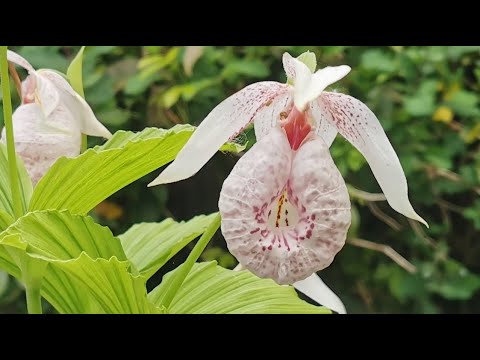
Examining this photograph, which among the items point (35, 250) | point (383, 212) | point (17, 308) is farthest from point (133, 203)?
point (35, 250)

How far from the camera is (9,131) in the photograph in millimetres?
647

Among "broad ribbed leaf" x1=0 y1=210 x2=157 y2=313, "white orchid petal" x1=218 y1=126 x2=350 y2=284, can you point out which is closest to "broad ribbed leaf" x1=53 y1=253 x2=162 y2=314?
"broad ribbed leaf" x1=0 y1=210 x2=157 y2=313

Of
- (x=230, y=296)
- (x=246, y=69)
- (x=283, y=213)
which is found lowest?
(x=230, y=296)

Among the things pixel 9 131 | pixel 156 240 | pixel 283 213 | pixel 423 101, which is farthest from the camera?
pixel 423 101

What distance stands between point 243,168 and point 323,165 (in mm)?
55

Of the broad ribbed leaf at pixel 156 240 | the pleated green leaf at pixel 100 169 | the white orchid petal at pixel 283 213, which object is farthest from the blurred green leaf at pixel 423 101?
the white orchid petal at pixel 283 213

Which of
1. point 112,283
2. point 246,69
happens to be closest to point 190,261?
point 112,283

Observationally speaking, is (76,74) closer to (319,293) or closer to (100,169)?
(100,169)

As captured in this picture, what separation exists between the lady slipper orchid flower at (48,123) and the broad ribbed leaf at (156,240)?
12 centimetres

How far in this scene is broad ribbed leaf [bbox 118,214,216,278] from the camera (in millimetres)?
752

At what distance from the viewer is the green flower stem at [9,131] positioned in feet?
2.11

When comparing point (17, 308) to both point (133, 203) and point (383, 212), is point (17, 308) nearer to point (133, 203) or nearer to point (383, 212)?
point (133, 203)

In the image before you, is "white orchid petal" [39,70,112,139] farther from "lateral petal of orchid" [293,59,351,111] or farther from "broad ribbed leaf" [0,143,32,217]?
"lateral petal of orchid" [293,59,351,111]

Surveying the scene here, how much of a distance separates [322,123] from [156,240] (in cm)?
25
